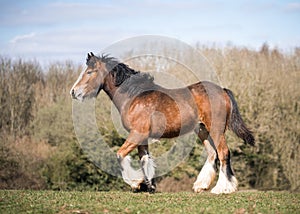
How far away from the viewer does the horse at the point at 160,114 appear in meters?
11.9

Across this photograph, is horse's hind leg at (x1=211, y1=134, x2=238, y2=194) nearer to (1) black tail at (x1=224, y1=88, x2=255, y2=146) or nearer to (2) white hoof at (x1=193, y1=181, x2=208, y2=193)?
(2) white hoof at (x1=193, y1=181, x2=208, y2=193)

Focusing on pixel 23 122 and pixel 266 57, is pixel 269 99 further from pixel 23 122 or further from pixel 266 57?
pixel 23 122

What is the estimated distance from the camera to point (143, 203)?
9.82 m

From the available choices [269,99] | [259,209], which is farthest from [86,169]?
[259,209]

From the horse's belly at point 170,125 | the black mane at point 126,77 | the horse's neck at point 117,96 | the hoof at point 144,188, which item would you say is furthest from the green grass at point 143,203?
the black mane at point 126,77

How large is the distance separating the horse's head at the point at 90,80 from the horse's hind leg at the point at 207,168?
2.81 m

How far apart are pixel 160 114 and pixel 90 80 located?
2.04 metres

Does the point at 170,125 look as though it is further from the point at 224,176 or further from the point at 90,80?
the point at 90,80

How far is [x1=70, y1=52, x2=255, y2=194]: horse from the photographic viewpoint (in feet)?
39.0

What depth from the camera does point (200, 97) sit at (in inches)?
482

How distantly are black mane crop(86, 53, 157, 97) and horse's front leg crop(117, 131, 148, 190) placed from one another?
1.17 metres

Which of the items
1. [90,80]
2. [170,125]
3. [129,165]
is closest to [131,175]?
[129,165]

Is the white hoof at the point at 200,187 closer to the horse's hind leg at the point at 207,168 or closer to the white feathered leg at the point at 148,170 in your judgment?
the horse's hind leg at the point at 207,168

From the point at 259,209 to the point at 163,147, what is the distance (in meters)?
17.9
